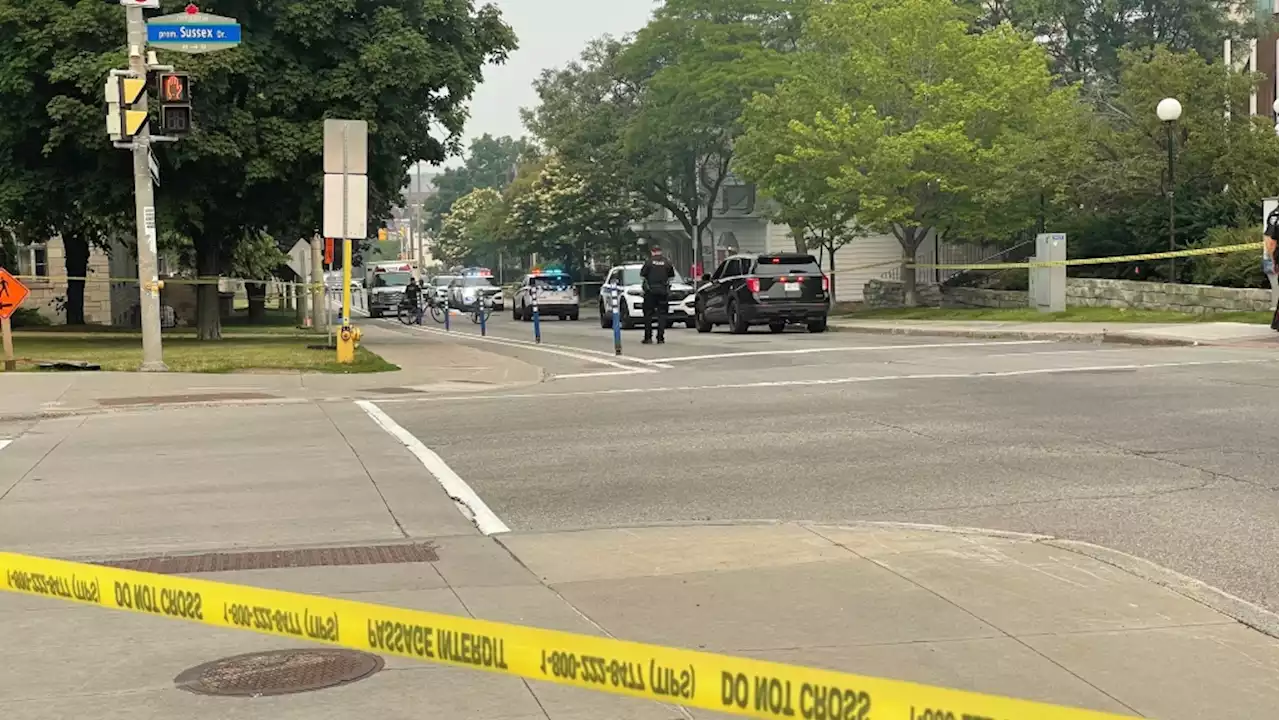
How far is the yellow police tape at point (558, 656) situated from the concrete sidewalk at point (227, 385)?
1248 centimetres

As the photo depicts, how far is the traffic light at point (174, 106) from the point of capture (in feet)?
63.6

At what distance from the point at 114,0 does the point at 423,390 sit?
527 inches

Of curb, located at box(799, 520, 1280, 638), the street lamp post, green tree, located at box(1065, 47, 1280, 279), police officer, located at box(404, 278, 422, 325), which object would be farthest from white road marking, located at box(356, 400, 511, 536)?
police officer, located at box(404, 278, 422, 325)

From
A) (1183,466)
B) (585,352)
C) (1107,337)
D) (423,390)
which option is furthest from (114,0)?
(1183,466)

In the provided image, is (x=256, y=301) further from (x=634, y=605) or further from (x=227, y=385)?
(x=634, y=605)

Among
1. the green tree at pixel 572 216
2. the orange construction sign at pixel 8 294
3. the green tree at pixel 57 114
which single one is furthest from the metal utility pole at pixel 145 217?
the green tree at pixel 572 216

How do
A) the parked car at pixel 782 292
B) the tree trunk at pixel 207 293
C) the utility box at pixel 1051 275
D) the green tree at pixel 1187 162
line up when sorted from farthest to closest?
the parked car at pixel 782 292, the tree trunk at pixel 207 293, the utility box at pixel 1051 275, the green tree at pixel 1187 162

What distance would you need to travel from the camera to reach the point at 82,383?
1891 centimetres

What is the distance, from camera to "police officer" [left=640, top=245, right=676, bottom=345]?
2672 centimetres

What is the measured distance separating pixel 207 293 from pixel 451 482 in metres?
22.0

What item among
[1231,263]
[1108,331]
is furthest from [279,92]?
[1231,263]

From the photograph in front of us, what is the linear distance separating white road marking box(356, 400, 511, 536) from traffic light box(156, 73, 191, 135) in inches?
262

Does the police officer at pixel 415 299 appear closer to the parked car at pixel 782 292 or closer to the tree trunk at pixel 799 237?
the tree trunk at pixel 799 237

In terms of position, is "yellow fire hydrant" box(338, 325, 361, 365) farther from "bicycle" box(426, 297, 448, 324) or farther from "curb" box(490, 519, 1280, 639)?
"bicycle" box(426, 297, 448, 324)
